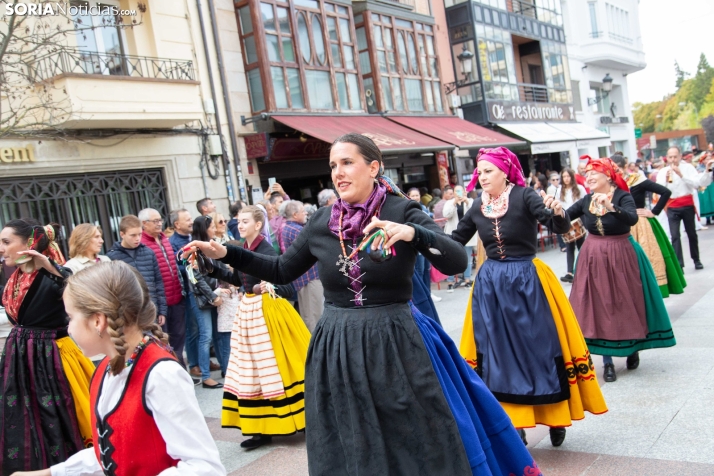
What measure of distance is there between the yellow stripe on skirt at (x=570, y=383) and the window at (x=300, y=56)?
9.78 meters

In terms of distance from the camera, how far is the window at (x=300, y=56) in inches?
514

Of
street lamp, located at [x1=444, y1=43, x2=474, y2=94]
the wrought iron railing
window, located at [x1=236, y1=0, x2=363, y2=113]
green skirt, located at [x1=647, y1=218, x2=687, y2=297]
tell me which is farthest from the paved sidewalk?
street lamp, located at [x1=444, y1=43, x2=474, y2=94]

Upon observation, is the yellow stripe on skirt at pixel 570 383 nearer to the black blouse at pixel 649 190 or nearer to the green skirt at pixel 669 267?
the green skirt at pixel 669 267

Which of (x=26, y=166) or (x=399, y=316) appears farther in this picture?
(x=26, y=166)

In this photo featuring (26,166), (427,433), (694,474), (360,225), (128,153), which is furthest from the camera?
(128,153)

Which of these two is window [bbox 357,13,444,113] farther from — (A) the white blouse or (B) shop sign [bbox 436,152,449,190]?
(A) the white blouse

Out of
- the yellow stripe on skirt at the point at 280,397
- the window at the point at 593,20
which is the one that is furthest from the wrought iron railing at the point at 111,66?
the window at the point at 593,20

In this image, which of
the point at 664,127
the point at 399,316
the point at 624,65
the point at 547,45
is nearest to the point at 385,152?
the point at 399,316

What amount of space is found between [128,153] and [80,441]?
7508mm

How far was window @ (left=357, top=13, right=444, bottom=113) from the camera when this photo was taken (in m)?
16.2

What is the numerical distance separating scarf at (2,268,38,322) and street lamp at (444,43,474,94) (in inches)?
639

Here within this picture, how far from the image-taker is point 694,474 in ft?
11.3

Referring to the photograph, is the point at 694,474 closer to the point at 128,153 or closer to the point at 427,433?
the point at 427,433

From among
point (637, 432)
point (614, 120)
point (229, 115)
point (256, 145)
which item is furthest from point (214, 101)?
point (614, 120)
